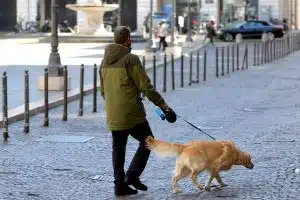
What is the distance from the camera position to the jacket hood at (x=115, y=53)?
8164mm

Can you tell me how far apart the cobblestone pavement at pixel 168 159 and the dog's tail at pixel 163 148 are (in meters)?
0.54

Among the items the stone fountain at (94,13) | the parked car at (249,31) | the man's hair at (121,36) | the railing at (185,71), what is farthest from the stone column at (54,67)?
the parked car at (249,31)

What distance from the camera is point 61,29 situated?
235 feet

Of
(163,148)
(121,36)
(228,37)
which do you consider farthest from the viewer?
(228,37)

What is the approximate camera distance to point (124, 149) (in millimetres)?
8438

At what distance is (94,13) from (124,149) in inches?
1891

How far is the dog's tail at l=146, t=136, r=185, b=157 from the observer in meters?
8.09

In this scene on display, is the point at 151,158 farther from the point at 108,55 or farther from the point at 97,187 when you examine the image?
the point at 108,55

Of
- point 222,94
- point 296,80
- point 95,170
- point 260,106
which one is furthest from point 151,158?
point 296,80

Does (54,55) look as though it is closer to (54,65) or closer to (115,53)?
(54,65)

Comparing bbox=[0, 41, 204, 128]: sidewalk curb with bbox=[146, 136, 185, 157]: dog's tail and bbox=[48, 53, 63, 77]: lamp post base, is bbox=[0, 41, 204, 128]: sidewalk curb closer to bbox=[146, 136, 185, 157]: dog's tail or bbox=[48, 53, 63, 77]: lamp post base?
bbox=[48, 53, 63, 77]: lamp post base

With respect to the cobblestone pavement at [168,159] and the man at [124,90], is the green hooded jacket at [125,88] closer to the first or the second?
the man at [124,90]

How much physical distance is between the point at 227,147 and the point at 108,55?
1.61 m

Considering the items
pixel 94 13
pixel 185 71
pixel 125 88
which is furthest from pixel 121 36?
pixel 94 13
